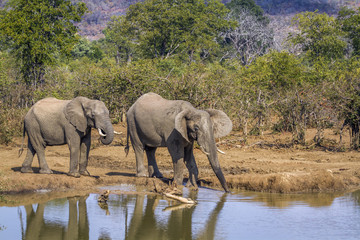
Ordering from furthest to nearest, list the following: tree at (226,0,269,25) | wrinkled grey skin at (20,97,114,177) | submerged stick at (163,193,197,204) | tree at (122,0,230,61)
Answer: tree at (226,0,269,25), tree at (122,0,230,61), wrinkled grey skin at (20,97,114,177), submerged stick at (163,193,197,204)

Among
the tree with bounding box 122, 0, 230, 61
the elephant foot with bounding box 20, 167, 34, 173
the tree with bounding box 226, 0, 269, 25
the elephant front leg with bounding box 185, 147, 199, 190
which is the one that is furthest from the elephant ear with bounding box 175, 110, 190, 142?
the tree with bounding box 226, 0, 269, 25

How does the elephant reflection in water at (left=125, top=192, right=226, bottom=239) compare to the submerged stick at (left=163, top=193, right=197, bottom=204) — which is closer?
the elephant reflection in water at (left=125, top=192, right=226, bottom=239)

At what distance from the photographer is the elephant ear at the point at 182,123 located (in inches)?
507

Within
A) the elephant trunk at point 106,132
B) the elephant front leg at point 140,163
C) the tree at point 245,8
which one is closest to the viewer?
the elephant trunk at point 106,132

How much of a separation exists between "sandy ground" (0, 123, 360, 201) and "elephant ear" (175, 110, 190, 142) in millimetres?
1755

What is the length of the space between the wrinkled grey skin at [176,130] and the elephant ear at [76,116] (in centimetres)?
158

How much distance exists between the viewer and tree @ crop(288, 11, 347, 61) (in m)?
41.9

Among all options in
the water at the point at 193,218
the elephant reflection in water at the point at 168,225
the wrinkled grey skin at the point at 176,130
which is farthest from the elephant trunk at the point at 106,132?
the elephant reflection in water at the point at 168,225

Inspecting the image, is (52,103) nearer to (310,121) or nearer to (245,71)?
(310,121)

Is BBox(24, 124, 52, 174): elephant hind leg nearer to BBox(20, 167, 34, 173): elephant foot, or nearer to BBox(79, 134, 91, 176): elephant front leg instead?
BBox(20, 167, 34, 173): elephant foot

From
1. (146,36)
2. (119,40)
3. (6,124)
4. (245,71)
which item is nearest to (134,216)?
(6,124)

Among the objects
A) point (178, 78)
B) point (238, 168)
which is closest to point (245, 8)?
point (178, 78)

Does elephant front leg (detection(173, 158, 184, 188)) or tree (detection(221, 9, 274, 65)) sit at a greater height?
tree (detection(221, 9, 274, 65))

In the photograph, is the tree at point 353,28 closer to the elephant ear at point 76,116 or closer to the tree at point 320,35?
the tree at point 320,35
